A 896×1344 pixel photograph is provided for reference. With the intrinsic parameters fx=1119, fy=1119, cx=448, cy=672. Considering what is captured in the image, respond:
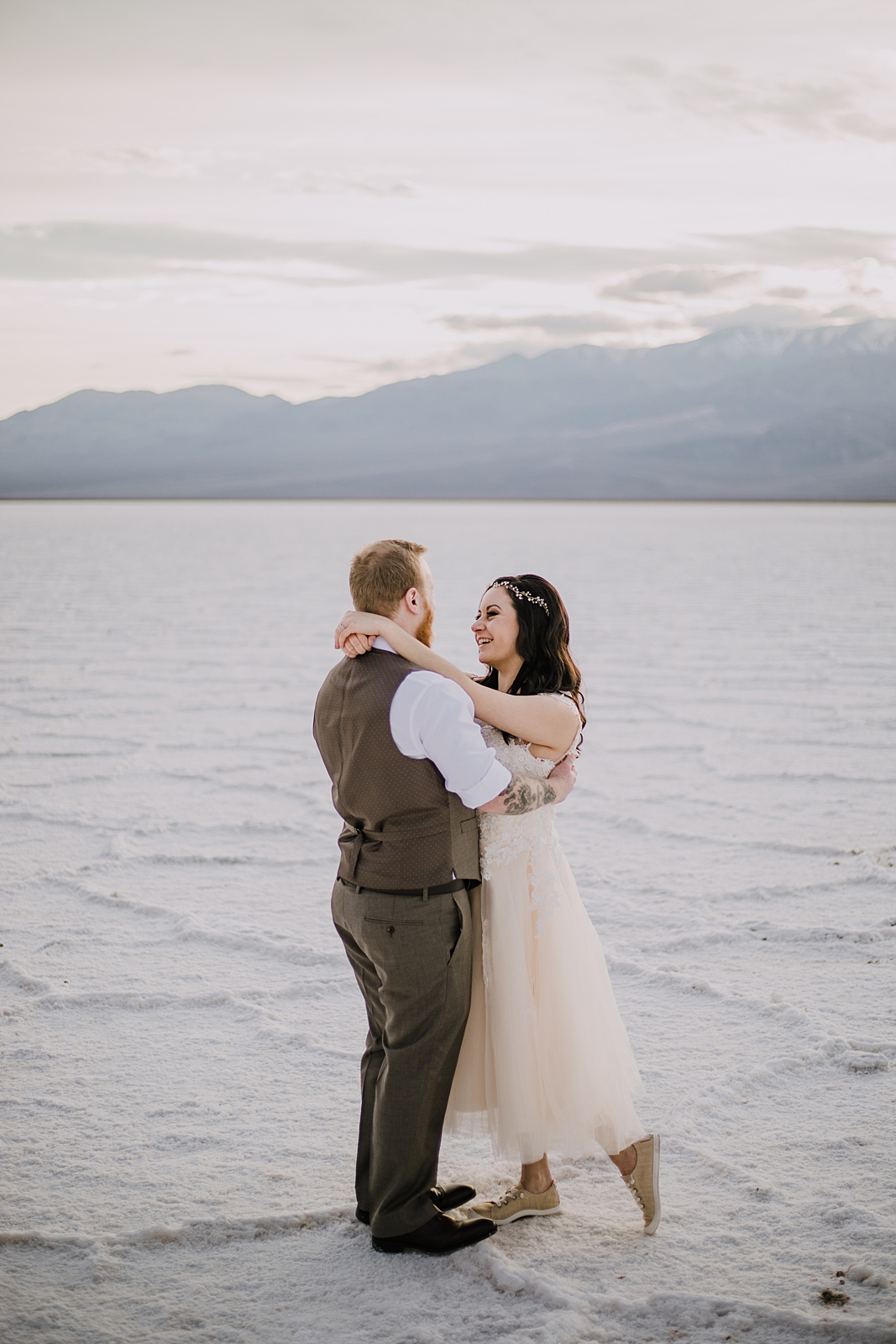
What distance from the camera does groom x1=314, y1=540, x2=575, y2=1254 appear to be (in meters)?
2.20

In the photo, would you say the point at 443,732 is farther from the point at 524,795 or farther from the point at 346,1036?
the point at 346,1036

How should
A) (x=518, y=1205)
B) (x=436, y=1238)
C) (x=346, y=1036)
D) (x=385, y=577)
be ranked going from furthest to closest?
(x=346, y=1036), (x=518, y=1205), (x=436, y=1238), (x=385, y=577)

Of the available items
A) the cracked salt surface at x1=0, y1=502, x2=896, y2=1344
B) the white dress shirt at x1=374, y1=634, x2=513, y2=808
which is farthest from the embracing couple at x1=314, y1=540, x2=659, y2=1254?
the cracked salt surface at x1=0, y1=502, x2=896, y2=1344

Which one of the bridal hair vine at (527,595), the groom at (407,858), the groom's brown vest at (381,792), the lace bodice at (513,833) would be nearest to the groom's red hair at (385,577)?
the groom at (407,858)

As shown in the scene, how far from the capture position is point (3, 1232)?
2.47m

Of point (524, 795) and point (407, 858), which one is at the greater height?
point (524, 795)

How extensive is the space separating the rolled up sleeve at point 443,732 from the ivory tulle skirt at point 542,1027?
0.32 m

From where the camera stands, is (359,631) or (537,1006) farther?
(537,1006)

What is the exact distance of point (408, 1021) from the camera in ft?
7.63

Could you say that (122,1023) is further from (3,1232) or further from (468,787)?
(468,787)

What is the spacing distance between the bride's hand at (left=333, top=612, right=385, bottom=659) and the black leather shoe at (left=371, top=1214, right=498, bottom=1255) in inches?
49.2

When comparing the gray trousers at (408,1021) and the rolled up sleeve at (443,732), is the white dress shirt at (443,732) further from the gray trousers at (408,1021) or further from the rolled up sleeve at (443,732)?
the gray trousers at (408,1021)

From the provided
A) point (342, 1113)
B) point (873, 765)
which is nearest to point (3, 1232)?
point (342, 1113)

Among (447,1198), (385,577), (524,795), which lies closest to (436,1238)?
(447,1198)
